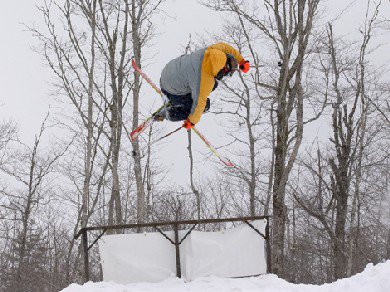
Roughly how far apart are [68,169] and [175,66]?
1718 cm

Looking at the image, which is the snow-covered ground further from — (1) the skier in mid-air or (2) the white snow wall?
(1) the skier in mid-air

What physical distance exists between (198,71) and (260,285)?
2.74 m

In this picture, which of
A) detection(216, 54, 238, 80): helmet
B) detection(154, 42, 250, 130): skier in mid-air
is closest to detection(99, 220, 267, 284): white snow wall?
detection(154, 42, 250, 130): skier in mid-air

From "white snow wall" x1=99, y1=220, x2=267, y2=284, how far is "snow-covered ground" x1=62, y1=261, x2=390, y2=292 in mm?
180

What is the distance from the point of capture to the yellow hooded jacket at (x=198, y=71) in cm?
495

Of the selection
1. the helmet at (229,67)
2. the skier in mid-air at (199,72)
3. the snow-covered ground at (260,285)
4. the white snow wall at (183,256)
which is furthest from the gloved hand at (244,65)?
the snow-covered ground at (260,285)

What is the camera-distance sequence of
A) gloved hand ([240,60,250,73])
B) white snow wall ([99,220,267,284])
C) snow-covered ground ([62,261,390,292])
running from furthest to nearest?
white snow wall ([99,220,267,284]) → gloved hand ([240,60,250,73]) → snow-covered ground ([62,261,390,292])

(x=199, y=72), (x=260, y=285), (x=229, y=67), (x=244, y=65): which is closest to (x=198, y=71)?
(x=199, y=72)

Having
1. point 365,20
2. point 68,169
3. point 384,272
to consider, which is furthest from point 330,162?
point 68,169

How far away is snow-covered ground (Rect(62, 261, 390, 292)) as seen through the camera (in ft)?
12.7

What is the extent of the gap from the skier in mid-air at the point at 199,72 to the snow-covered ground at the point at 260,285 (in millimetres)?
2024

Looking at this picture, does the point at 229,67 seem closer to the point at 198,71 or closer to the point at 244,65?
the point at 244,65

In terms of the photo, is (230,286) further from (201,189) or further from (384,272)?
(201,189)

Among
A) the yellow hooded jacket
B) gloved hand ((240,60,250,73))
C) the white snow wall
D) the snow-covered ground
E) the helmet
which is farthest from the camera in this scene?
the white snow wall
